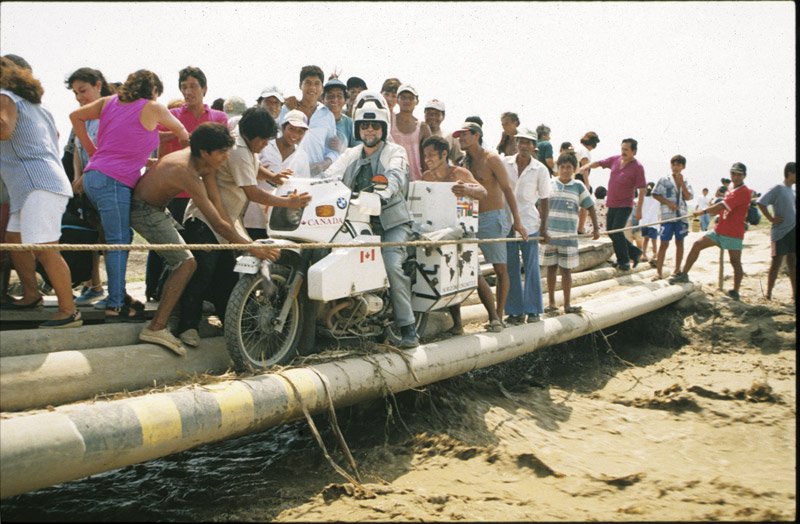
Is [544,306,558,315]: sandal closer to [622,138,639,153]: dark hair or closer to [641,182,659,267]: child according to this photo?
[622,138,639,153]: dark hair

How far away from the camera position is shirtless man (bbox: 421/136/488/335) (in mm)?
6109

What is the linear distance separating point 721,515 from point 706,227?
18.4 meters

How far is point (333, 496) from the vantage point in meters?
4.13

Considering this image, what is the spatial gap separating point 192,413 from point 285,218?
178 cm

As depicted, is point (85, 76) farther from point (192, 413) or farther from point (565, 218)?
point (565, 218)

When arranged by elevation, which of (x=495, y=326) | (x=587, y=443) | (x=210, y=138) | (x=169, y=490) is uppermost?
(x=210, y=138)

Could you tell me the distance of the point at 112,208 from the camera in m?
4.66

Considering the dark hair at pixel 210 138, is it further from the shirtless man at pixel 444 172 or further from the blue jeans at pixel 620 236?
the blue jeans at pixel 620 236

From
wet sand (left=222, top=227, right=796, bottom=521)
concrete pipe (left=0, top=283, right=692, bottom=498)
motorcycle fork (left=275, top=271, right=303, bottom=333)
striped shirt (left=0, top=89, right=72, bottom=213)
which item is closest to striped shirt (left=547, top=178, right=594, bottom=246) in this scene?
wet sand (left=222, top=227, right=796, bottom=521)

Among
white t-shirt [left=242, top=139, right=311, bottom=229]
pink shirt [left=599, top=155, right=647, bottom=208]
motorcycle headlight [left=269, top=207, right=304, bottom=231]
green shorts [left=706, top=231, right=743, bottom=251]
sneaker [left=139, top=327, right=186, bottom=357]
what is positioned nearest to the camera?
sneaker [left=139, top=327, right=186, bottom=357]

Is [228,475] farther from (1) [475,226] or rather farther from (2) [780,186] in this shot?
(2) [780,186]

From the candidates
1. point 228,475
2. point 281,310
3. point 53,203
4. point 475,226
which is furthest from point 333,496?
point 475,226

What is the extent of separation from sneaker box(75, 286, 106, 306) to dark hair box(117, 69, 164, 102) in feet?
5.21

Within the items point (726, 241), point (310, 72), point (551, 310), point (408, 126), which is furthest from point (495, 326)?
point (726, 241)
